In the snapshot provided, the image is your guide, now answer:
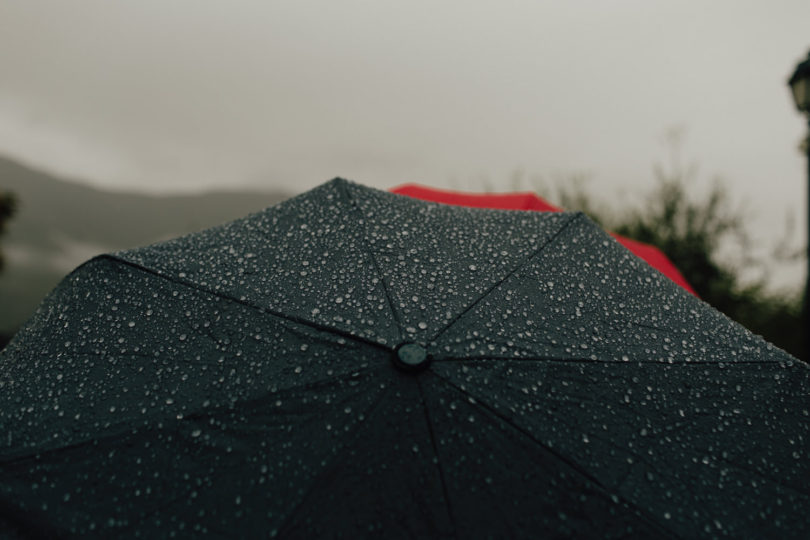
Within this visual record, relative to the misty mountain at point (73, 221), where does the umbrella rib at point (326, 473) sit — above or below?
below

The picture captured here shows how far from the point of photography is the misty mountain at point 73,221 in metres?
28.9

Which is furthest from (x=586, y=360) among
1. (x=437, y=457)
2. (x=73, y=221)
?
(x=73, y=221)

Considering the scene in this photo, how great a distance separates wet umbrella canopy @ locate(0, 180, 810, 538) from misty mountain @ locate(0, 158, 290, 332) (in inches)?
1089

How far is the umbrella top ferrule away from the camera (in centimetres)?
105

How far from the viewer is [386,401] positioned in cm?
104

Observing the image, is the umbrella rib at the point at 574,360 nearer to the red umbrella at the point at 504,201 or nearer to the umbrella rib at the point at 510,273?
the umbrella rib at the point at 510,273

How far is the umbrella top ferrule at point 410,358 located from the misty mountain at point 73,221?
92.1 feet

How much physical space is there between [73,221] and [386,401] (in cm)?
4230

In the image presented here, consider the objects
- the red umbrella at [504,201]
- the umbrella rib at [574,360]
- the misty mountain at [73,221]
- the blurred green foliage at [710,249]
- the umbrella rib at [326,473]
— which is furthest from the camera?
the misty mountain at [73,221]

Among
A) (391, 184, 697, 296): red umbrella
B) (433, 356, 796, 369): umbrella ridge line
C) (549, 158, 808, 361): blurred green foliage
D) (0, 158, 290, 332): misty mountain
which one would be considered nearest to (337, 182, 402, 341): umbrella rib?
(433, 356, 796, 369): umbrella ridge line

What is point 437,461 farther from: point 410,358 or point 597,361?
point 597,361

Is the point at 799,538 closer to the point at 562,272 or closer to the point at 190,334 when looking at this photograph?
the point at 562,272

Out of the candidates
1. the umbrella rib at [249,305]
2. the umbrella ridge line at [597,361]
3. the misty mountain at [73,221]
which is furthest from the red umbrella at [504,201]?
the misty mountain at [73,221]

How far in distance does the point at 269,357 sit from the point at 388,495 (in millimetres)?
384
